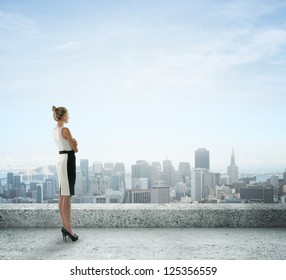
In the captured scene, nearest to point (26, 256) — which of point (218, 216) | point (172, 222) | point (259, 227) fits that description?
point (172, 222)

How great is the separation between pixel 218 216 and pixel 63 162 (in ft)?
6.64

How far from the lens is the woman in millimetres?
3641

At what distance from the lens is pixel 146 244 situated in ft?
11.8

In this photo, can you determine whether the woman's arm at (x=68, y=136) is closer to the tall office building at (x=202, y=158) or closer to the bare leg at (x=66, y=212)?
the bare leg at (x=66, y=212)

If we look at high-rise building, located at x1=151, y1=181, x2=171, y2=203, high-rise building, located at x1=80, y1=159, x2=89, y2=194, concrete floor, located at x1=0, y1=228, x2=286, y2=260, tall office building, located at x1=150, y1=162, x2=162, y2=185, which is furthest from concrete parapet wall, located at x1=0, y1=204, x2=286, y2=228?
tall office building, located at x1=150, y1=162, x2=162, y2=185

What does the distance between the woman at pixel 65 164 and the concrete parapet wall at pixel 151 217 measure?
61 cm

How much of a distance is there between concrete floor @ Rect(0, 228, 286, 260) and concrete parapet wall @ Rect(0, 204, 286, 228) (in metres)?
0.09

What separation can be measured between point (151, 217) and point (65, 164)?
132 centimetres

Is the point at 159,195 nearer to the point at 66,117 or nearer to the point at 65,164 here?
the point at 65,164

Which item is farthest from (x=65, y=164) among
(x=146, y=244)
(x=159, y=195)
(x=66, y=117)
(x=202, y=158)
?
(x=202, y=158)

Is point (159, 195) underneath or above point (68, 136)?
underneath

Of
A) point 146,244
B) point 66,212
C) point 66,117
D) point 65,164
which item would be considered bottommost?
point 146,244
